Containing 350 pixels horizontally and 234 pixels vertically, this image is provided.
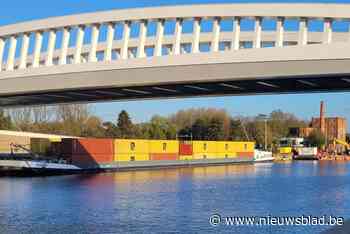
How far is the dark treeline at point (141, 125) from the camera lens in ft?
226


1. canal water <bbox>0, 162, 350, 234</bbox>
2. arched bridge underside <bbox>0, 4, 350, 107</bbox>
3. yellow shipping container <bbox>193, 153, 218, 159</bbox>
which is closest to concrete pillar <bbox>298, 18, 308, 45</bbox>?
arched bridge underside <bbox>0, 4, 350, 107</bbox>

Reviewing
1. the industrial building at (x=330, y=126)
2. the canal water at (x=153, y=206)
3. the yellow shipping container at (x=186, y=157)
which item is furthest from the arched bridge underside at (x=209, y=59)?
the industrial building at (x=330, y=126)

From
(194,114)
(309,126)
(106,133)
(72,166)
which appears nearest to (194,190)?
(72,166)

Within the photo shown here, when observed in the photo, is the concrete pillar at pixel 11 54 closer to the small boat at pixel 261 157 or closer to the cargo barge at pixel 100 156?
the cargo barge at pixel 100 156

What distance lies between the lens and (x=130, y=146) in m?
49.4

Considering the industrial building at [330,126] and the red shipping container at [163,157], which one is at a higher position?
the industrial building at [330,126]

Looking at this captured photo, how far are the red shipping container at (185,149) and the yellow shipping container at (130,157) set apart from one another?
5.72 m

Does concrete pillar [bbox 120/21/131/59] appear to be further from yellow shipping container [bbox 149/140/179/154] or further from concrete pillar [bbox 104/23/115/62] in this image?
yellow shipping container [bbox 149/140/179/154]

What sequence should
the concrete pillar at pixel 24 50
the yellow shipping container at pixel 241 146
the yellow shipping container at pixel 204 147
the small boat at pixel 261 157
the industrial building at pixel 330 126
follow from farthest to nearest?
1. the industrial building at pixel 330 126
2. the small boat at pixel 261 157
3. the yellow shipping container at pixel 241 146
4. the yellow shipping container at pixel 204 147
5. the concrete pillar at pixel 24 50

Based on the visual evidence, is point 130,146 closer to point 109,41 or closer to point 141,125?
point 141,125

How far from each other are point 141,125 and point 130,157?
27.9 m

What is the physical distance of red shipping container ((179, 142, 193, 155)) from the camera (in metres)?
56.5

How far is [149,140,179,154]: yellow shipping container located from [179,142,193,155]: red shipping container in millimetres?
592

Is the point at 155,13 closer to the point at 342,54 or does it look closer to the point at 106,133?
the point at 342,54
